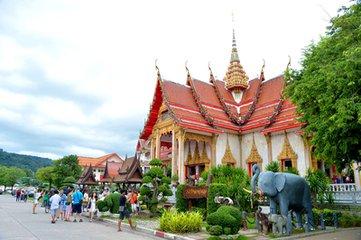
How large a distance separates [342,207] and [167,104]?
11794 millimetres

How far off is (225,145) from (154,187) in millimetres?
7929

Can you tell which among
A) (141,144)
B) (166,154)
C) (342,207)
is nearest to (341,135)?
(342,207)

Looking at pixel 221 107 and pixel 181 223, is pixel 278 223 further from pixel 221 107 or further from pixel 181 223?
pixel 221 107

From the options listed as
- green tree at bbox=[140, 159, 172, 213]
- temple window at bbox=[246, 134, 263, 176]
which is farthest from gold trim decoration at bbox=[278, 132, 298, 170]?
green tree at bbox=[140, 159, 172, 213]

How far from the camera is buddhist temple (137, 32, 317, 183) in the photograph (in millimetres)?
21125

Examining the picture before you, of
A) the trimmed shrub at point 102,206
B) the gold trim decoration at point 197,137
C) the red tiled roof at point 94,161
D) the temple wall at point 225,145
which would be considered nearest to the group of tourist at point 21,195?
the trimmed shrub at point 102,206

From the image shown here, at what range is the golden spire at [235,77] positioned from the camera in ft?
89.8

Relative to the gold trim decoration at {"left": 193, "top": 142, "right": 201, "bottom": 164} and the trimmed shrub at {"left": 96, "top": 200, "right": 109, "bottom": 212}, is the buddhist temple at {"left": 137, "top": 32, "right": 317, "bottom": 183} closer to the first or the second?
the gold trim decoration at {"left": 193, "top": 142, "right": 201, "bottom": 164}

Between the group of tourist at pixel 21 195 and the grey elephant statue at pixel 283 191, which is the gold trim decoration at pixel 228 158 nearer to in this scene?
the grey elephant statue at pixel 283 191

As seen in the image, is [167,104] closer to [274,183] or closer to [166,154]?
[166,154]

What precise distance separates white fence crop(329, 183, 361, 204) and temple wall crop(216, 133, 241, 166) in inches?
312

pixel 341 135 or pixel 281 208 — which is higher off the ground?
pixel 341 135

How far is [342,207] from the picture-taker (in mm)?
15539

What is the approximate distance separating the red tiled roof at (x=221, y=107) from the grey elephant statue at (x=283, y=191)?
9519mm
